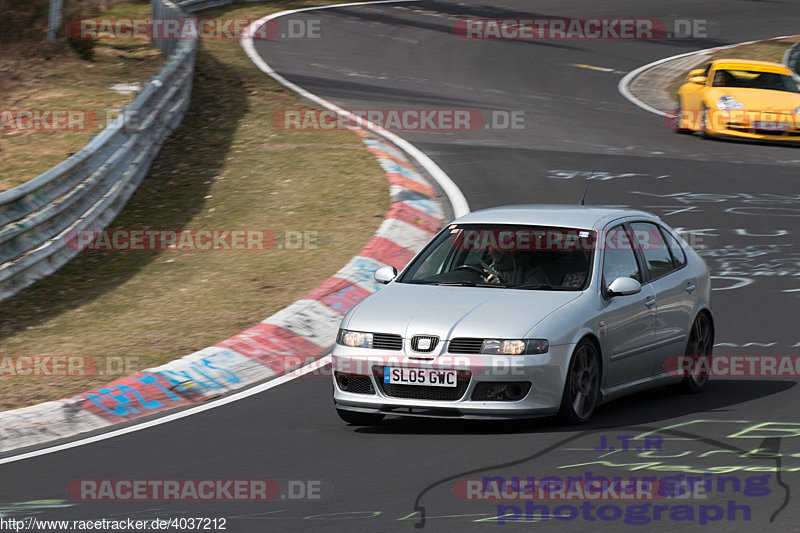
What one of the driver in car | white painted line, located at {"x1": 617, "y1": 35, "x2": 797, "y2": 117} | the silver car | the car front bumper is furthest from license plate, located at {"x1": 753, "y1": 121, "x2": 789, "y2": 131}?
the car front bumper

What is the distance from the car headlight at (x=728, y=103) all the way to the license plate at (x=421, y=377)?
14.5 m

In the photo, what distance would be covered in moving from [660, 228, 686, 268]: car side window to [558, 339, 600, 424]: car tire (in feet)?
5.50

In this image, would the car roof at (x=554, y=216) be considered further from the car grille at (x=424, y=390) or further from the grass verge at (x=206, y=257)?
the grass verge at (x=206, y=257)

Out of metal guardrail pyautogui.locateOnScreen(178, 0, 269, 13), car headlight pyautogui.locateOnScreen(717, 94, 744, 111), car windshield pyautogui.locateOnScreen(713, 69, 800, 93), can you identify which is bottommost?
car headlight pyautogui.locateOnScreen(717, 94, 744, 111)

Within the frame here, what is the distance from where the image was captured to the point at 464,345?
774 cm

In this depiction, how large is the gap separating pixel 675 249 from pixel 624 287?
1.49m

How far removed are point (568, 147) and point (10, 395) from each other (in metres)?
11.9

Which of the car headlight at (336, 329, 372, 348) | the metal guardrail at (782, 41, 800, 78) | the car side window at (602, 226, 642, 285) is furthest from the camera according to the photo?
the metal guardrail at (782, 41, 800, 78)

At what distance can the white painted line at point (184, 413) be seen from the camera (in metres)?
8.05

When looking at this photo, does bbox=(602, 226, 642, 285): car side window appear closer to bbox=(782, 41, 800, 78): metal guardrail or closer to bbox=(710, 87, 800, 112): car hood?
bbox=(710, 87, 800, 112): car hood

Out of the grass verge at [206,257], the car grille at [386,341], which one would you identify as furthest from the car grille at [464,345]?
the grass verge at [206,257]

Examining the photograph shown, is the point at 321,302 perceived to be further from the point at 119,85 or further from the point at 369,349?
the point at 119,85

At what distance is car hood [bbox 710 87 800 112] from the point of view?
2069 cm

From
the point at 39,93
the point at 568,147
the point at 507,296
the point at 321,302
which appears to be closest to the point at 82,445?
the point at 507,296
